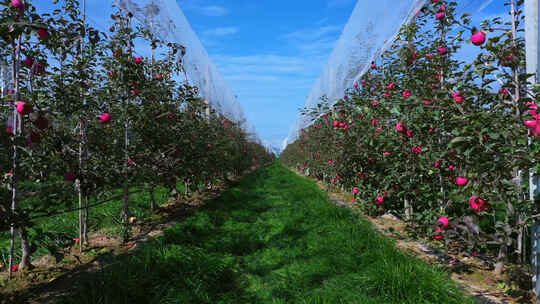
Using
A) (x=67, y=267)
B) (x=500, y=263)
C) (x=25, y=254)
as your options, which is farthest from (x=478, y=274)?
(x=25, y=254)

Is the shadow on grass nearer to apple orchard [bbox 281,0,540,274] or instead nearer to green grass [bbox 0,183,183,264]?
apple orchard [bbox 281,0,540,274]

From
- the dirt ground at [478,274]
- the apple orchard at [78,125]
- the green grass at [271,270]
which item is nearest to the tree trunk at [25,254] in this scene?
the apple orchard at [78,125]

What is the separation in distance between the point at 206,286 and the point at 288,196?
362 centimetres

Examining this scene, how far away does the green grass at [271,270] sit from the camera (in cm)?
184

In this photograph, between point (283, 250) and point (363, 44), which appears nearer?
point (283, 250)

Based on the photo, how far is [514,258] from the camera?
2439mm

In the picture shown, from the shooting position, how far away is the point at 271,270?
8.00 feet

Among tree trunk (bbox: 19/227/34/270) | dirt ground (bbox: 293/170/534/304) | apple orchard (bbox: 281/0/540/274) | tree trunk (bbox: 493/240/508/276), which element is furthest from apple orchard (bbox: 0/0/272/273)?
tree trunk (bbox: 493/240/508/276)

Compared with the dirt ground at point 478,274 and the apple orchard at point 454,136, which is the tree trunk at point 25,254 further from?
the dirt ground at point 478,274

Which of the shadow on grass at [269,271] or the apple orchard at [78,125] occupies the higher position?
the apple orchard at [78,125]

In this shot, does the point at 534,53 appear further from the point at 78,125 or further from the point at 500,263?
the point at 78,125

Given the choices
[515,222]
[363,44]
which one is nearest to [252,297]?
[515,222]

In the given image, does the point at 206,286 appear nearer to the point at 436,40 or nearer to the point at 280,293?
the point at 280,293

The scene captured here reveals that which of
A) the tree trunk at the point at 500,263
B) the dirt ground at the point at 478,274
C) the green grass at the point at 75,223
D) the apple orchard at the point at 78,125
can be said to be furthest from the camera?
the green grass at the point at 75,223
